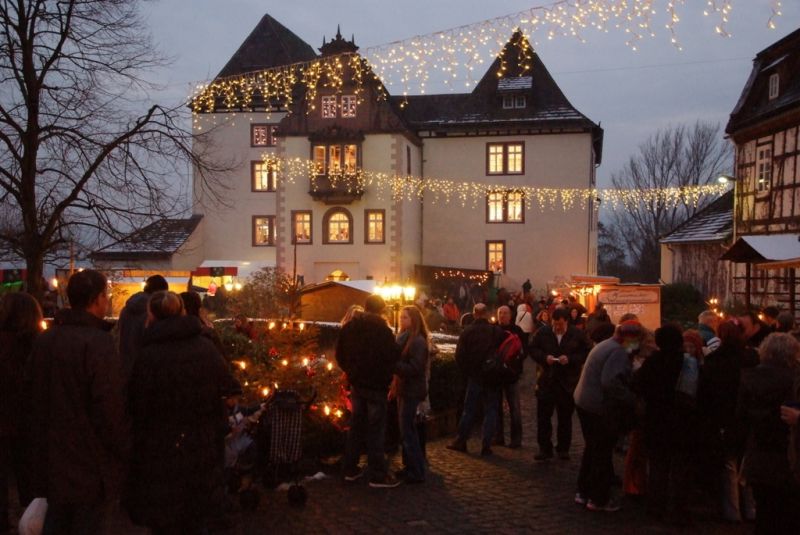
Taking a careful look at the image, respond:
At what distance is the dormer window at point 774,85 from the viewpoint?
74.1 feet

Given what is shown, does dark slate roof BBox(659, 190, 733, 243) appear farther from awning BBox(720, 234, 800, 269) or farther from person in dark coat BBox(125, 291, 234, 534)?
person in dark coat BBox(125, 291, 234, 534)

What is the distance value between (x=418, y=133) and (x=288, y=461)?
3497 centimetres

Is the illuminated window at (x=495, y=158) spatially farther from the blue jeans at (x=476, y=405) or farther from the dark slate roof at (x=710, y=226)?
the blue jeans at (x=476, y=405)

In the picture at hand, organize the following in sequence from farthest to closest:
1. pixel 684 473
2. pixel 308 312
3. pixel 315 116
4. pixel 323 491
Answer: pixel 315 116
pixel 308 312
pixel 323 491
pixel 684 473

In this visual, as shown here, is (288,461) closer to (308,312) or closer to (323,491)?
(323,491)

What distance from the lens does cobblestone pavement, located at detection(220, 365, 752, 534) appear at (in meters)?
6.90

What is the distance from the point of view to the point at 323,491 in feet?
26.2

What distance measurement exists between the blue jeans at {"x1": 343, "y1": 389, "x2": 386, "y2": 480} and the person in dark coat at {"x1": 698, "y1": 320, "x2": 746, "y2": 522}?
118 inches

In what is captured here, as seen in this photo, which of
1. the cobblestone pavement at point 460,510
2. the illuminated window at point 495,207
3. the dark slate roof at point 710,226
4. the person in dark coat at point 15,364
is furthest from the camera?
the illuminated window at point 495,207

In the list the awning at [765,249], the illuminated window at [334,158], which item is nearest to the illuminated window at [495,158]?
the illuminated window at [334,158]

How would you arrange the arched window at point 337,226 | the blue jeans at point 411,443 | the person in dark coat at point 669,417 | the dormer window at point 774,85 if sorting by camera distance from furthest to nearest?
the arched window at point 337,226 < the dormer window at point 774,85 < the blue jeans at point 411,443 < the person in dark coat at point 669,417

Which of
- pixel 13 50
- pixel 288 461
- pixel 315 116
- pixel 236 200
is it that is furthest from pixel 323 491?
pixel 236 200

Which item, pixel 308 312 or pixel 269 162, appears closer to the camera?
pixel 308 312

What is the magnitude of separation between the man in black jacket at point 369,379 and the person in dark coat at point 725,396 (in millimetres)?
2899
